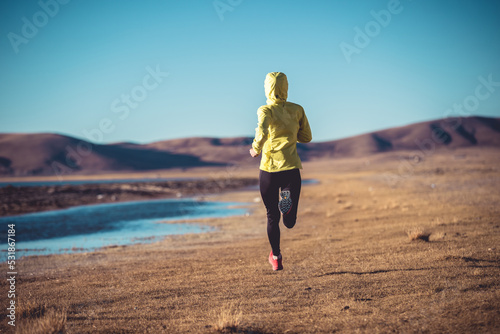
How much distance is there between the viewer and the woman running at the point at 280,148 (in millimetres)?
4574

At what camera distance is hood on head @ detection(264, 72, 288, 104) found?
4.67 metres

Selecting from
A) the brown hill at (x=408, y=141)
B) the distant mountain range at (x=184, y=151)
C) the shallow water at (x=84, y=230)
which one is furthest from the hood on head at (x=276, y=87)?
the brown hill at (x=408, y=141)

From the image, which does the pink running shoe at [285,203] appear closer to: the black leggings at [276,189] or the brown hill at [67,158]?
the black leggings at [276,189]

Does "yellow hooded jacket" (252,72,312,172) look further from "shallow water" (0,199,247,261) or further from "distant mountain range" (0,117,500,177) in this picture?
"distant mountain range" (0,117,500,177)

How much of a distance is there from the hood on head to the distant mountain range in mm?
130299

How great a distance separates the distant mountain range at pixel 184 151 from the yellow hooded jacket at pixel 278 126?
428 feet

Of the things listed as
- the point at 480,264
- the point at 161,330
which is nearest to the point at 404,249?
the point at 480,264

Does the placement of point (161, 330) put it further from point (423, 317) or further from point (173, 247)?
point (173, 247)

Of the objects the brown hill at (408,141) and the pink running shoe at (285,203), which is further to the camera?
the brown hill at (408,141)

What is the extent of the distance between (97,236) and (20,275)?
6.12 m

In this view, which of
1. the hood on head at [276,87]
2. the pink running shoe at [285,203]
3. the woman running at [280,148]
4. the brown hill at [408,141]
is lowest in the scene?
the pink running shoe at [285,203]

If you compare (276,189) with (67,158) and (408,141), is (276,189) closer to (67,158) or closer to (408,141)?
(67,158)

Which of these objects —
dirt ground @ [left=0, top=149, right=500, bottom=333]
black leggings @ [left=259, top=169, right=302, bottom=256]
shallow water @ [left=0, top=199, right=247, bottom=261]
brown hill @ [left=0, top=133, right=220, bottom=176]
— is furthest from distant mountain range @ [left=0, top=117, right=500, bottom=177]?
black leggings @ [left=259, top=169, right=302, bottom=256]

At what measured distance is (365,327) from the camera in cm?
369
